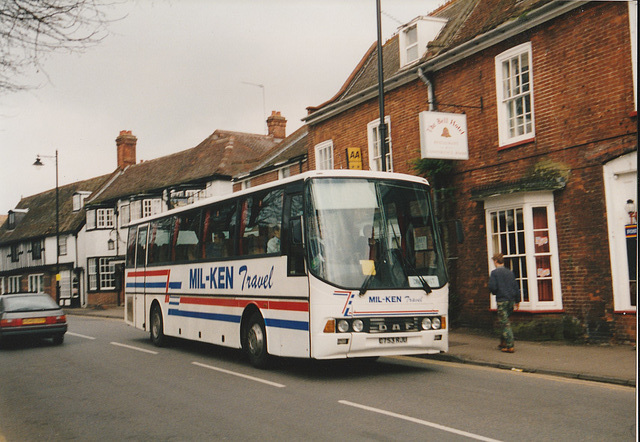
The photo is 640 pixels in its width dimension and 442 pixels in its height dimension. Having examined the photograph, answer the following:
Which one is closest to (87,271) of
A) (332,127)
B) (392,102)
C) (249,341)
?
(332,127)

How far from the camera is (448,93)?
17172 millimetres

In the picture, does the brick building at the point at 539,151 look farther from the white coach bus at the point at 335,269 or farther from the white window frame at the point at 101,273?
the white window frame at the point at 101,273

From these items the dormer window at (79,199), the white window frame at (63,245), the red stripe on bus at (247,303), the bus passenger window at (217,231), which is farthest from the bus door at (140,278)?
the dormer window at (79,199)

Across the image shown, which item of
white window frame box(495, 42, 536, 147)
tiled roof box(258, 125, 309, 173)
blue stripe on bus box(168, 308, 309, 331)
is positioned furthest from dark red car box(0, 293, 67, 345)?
tiled roof box(258, 125, 309, 173)

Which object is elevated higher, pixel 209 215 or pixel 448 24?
pixel 448 24

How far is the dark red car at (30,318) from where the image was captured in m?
16.6

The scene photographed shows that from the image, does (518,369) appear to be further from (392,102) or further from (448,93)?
(392,102)

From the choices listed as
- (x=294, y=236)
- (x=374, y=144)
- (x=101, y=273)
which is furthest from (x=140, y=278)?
(x=101, y=273)

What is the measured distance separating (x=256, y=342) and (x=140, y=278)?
702cm

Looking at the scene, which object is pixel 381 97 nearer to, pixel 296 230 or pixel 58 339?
pixel 296 230

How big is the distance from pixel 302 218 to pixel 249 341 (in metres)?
2.93

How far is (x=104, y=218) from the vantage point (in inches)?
1882

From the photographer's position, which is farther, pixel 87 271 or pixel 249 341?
pixel 87 271

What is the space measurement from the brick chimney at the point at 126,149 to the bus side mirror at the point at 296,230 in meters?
46.0
